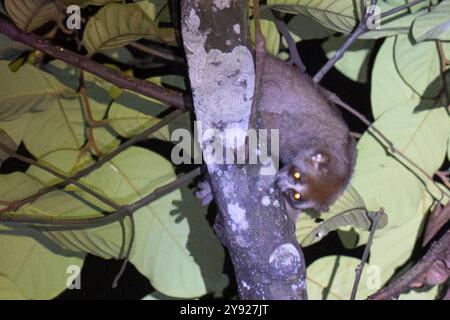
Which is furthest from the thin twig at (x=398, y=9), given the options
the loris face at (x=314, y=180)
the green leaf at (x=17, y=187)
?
the green leaf at (x=17, y=187)

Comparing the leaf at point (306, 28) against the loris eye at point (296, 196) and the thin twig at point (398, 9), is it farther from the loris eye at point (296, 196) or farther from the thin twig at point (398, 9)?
the loris eye at point (296, 196)

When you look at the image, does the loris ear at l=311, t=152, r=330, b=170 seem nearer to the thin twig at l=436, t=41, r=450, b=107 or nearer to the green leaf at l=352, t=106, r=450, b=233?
the green leaf at l=352, t=106, r=450, b=233

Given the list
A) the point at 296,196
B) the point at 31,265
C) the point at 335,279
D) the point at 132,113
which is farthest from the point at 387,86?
the point at 31,265

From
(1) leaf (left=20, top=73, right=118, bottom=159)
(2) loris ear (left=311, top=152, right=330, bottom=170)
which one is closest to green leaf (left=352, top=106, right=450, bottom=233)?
(2) loris ear (left=311, top=152, right=330, bottom=170)

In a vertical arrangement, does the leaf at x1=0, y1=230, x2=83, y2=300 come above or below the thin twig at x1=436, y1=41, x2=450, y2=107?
below

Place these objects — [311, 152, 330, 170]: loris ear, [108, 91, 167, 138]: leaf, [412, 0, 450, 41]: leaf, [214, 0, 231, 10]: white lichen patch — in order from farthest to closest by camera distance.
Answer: [108, 91, 167, 138]: leaf < [311, 152, 330, 170]: loris ear < [412, 0, 450, 41]: leaf < [214, 0, 231, 10]: white lichen patch
